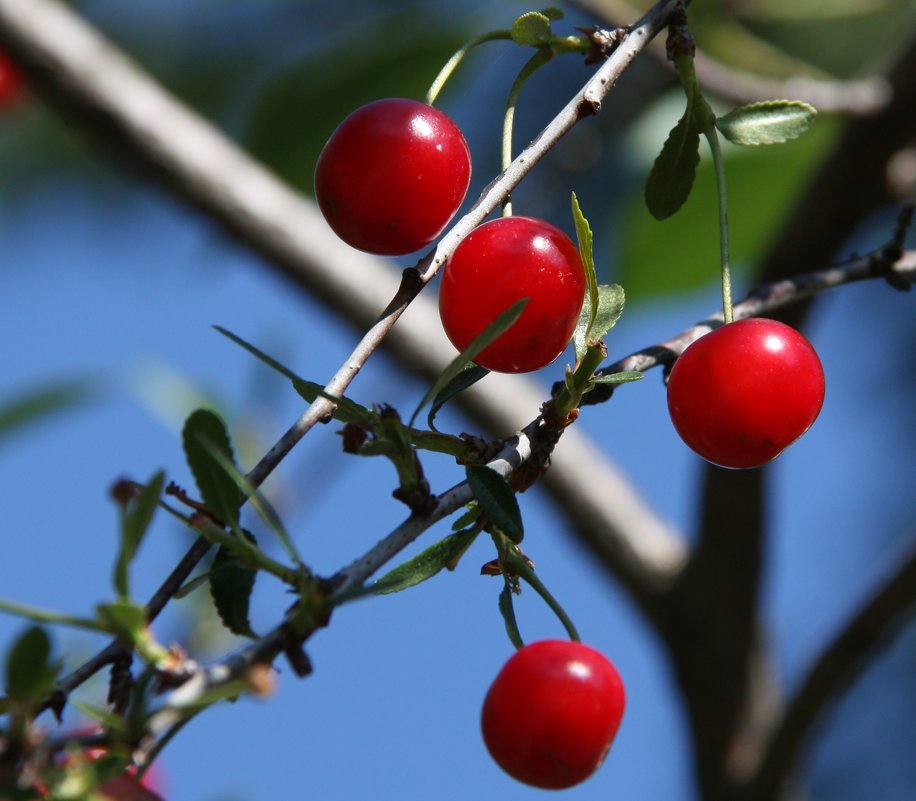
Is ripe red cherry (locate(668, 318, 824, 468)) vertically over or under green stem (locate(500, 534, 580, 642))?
over

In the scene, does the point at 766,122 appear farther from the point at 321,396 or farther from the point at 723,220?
the point at 321,396

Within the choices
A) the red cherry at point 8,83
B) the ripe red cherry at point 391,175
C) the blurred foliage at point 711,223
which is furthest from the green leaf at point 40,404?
the ripe red cherry at point 391,175

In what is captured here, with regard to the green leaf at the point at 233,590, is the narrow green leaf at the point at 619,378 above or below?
above

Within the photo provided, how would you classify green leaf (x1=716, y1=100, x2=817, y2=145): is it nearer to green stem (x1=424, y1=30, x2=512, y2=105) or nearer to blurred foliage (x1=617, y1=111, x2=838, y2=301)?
green stem (x1=424, y1=30, x2=512, y2=105)

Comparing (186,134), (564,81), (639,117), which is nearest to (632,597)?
(639,117)

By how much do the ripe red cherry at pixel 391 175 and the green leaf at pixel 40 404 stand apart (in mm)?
1564

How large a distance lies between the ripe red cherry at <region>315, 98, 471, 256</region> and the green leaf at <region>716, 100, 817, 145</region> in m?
0.20

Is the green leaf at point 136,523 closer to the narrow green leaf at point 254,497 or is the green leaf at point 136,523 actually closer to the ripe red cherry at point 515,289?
the narrow green leaf at point 254,497

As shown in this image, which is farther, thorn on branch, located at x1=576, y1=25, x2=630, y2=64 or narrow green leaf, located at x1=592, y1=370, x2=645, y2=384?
thorn on branch, located at x1=576, y1=25, x2=630, y2=64

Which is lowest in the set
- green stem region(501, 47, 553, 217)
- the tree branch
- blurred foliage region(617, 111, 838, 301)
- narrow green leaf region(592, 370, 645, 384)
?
narrow green leaf region(592, 370, 645, 384)

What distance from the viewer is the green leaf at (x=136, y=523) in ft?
2.27

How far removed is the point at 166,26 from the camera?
282 inches

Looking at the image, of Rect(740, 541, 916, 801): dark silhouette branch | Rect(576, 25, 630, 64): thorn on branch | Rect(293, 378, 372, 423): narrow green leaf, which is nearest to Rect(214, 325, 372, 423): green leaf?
Rect(293, 378, 372, 423): narrow green leaf

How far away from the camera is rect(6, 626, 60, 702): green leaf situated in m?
0.65
